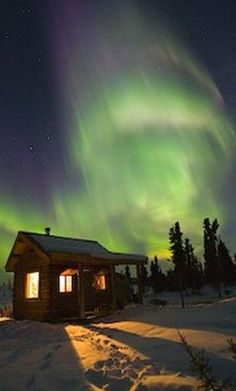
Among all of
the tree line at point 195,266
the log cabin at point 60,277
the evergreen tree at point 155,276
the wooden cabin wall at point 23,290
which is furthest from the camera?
the evergreen tree at point 155,276

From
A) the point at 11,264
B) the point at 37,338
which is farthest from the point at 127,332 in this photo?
the point at 11,264

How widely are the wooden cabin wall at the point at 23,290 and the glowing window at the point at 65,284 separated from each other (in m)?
1.54

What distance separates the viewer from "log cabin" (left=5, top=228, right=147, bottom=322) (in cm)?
1984

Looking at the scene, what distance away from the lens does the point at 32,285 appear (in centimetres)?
2327

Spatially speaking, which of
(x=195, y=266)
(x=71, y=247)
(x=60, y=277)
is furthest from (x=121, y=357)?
(x=195, y=266)

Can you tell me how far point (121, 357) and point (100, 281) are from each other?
1766 cm

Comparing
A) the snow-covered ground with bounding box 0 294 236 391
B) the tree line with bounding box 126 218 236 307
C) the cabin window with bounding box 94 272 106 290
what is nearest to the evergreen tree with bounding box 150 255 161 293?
the tree line with bounding box 126 218 236 307

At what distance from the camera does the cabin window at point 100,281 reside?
25325 millimetres

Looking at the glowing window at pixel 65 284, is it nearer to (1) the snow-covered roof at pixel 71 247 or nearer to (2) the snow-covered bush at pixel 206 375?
(1) the snow-covered roof at pixel 71 247

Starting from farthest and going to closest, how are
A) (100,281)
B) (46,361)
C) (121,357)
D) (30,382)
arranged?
(100,281) < (46,361) < (121,357) < (30,382)

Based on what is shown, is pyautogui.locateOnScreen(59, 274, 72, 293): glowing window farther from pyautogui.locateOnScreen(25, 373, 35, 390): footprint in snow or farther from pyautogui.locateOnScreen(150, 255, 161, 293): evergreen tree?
pyautogui.locateOnScreen(150, 255, 161, 293): evergreen tree

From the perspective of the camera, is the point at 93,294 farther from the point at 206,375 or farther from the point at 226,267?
the point at 226,267

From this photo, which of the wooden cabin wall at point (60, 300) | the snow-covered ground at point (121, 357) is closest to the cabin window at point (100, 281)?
the wooden cabin wall at point (60, 300)

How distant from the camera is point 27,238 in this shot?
21859 millimetres
